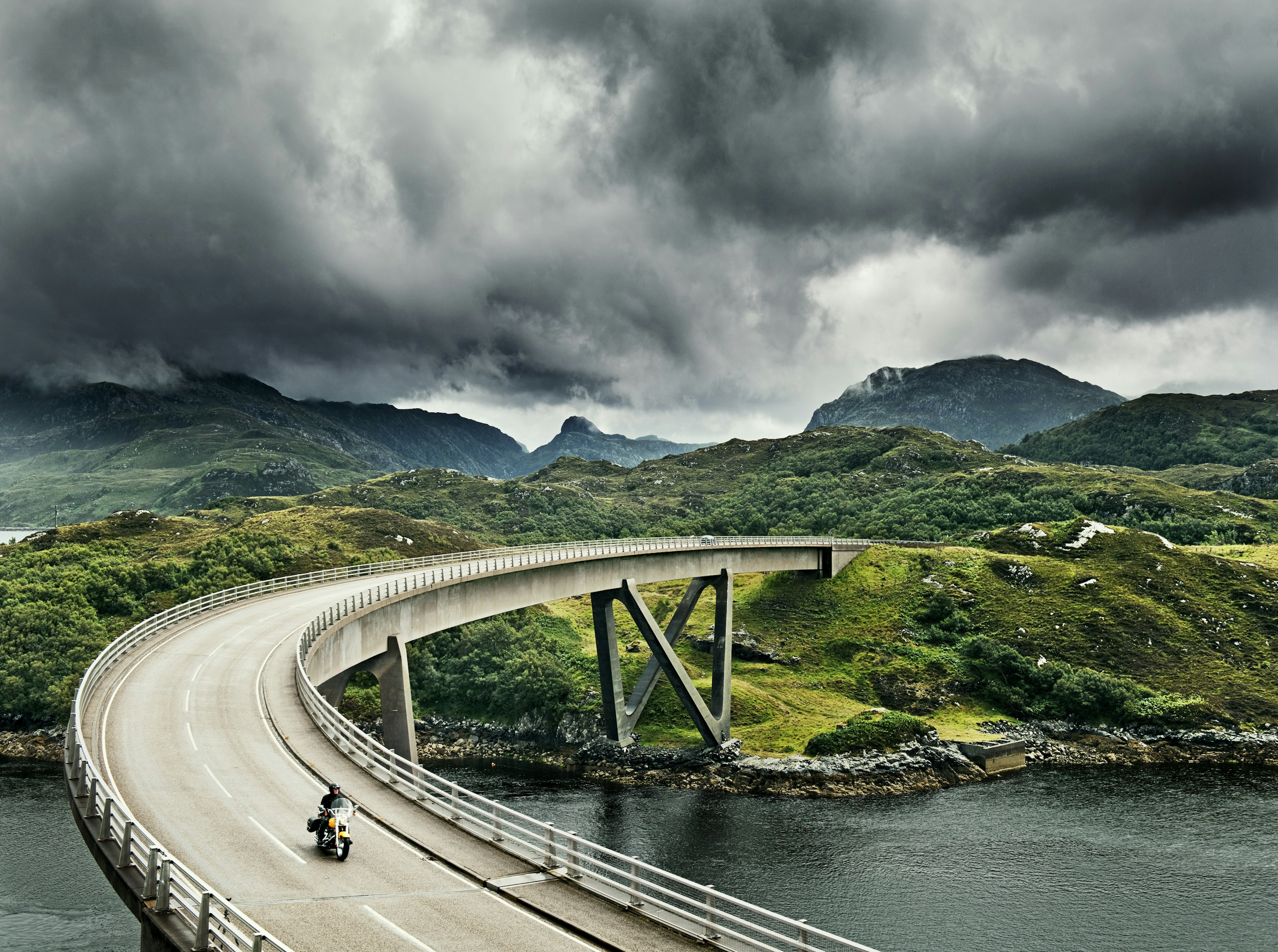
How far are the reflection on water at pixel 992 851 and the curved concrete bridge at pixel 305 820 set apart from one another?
4010 millimetres

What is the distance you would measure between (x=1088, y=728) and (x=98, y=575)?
108708mm

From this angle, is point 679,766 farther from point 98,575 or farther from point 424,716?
point 98,575

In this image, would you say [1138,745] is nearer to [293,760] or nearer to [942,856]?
[942,856]

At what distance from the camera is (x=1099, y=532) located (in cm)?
10894

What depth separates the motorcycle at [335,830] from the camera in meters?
19.3

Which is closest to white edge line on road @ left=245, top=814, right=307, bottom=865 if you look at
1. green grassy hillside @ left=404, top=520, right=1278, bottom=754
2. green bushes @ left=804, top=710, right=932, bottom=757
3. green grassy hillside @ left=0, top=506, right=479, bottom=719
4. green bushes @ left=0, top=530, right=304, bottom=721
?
green bushes @ left=804, top=710, right=932, bottom=757

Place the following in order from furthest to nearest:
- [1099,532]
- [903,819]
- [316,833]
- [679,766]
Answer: [1099,532], [679,766], [903,819], [316,833]

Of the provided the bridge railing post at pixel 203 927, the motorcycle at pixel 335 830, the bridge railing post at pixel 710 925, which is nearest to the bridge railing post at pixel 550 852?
the bridge railing post at pixel 710 925

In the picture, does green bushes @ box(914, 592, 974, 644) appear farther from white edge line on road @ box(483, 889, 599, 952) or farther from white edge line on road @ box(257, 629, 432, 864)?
white edge line on road @ box(483, 889, 599, 952)

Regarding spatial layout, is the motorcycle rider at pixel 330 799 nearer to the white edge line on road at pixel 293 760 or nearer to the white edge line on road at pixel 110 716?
the white edge line on road at pixel 293 760

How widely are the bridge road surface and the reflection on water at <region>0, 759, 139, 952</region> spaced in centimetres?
1523

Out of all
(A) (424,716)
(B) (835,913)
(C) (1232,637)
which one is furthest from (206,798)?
(C) (1232,637)

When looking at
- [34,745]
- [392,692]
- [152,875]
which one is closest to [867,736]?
[392,692]

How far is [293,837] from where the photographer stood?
2067 cm
